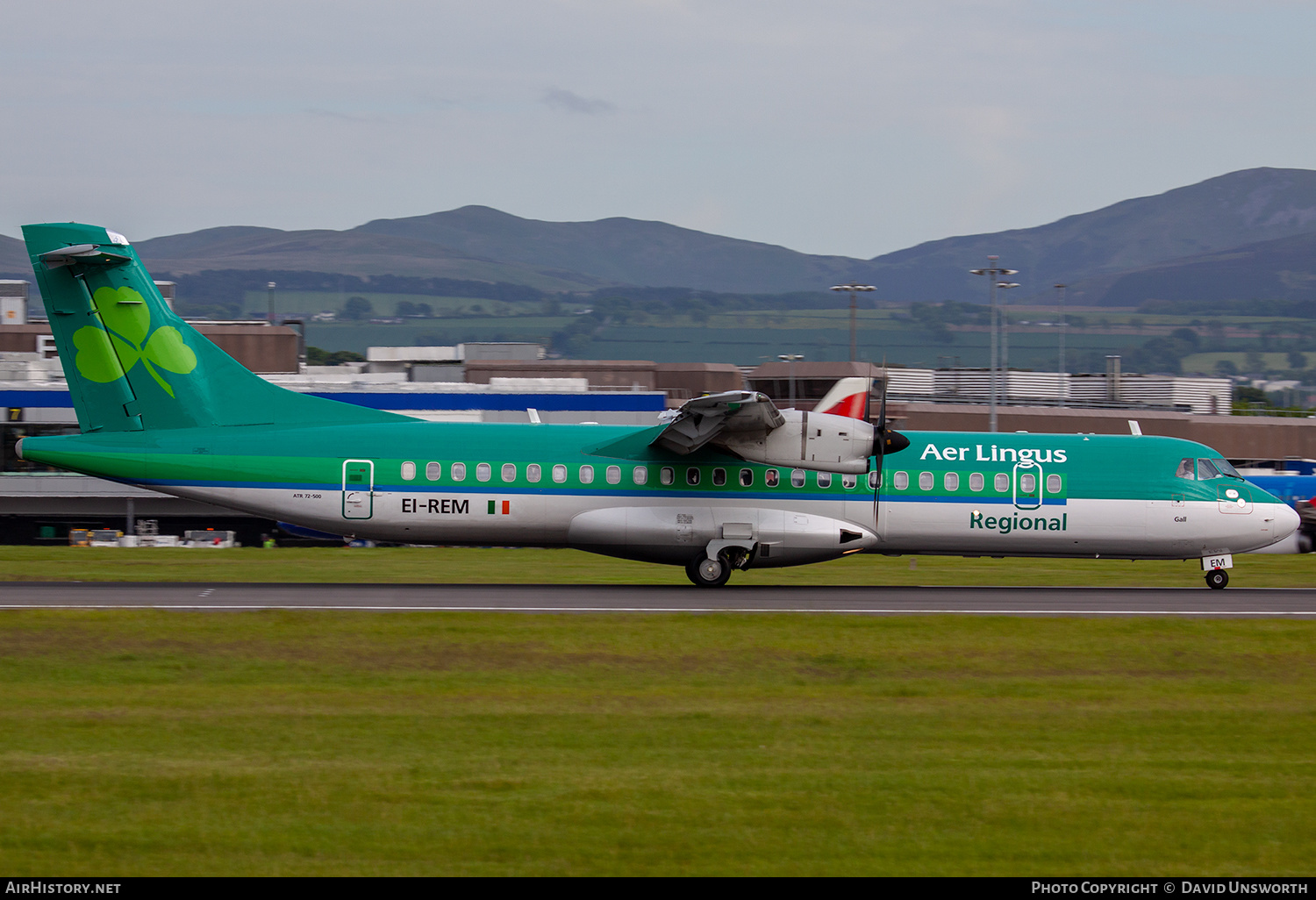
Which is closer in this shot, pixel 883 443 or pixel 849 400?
pixel 883 443

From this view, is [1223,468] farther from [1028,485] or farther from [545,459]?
[545,459]

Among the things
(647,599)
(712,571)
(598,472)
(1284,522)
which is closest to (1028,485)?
(1284,522)

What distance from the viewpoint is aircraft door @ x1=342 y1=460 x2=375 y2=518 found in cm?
2377

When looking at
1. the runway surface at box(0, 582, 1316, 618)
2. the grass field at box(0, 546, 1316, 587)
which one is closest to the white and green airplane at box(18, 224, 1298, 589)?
the runway surface at box(0, 582, 1316, 618)

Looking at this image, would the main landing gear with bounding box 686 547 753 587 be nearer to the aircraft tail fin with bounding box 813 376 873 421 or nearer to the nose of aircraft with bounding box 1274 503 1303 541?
the aircraft tail fin with bounding box 813 376 873 421

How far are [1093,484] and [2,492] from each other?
47.9 meters

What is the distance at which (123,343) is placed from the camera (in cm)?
2353

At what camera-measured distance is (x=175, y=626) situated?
709 inches

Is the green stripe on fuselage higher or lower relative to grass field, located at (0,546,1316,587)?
higher

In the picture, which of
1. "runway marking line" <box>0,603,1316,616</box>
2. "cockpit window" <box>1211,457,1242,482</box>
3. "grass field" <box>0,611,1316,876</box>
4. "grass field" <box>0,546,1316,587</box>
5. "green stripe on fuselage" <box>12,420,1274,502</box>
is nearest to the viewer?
"grass field" <box>0,611,1316,876</box>

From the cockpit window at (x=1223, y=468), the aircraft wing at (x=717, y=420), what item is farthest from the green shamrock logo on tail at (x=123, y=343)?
the cockpit window at (x=1223, y=468)

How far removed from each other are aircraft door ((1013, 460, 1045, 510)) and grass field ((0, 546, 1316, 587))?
13.8 ft

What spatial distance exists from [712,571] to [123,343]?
12467 mm

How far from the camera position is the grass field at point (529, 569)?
27.9 m
